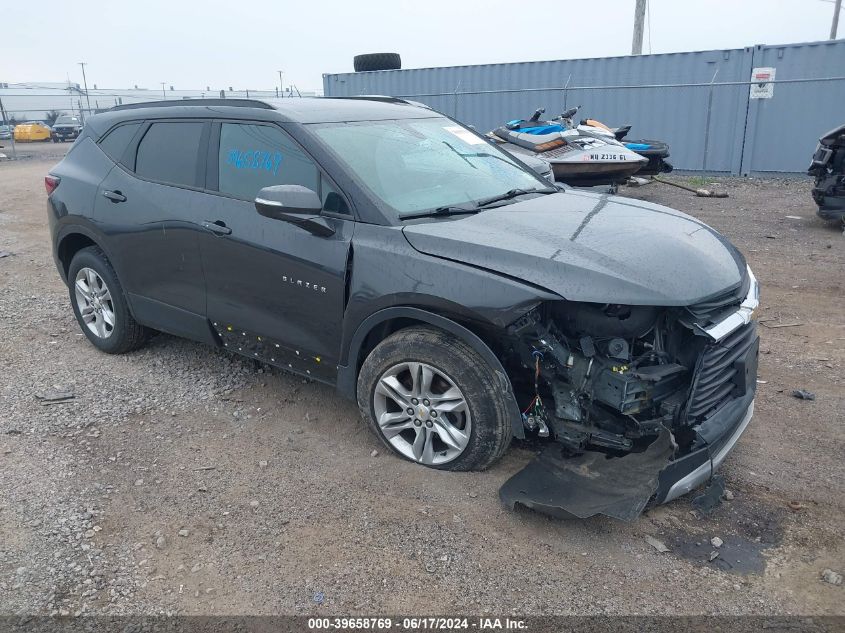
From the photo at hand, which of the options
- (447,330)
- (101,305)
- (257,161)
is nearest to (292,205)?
(257,161)

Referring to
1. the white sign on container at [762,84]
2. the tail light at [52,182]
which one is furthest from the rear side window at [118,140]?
the white sign on container at [762,84]

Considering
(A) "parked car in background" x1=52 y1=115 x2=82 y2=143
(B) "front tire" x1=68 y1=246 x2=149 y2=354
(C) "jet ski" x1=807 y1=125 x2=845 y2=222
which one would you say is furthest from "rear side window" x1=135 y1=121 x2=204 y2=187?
(A) "parked car in background" x1=52 y1=115 x2=82 y2=143

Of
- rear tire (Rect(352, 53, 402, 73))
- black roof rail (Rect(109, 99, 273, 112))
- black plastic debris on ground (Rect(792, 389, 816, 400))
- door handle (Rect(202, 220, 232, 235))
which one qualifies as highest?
rear tire (Rect(352, 53, 402, 73))

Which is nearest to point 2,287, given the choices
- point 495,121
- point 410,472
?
point 410,472

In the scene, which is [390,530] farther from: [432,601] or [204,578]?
[204,578]

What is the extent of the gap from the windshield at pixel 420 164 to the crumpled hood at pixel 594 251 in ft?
0.91

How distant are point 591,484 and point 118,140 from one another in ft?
13.0

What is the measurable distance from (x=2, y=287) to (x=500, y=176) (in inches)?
233

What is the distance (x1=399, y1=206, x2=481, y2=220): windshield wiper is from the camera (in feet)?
11.8

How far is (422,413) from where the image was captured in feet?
11.5

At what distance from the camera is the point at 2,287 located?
7.46 m

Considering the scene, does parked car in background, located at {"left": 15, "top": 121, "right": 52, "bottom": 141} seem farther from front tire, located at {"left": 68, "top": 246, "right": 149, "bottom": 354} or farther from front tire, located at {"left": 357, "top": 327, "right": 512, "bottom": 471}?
front tire, located at {"left": 357, "top": 327, "right": 512, "bottom": 471}

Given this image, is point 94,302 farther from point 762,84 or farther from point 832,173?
point 762,84

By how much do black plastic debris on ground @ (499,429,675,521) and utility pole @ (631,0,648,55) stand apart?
Result: 715 inches
